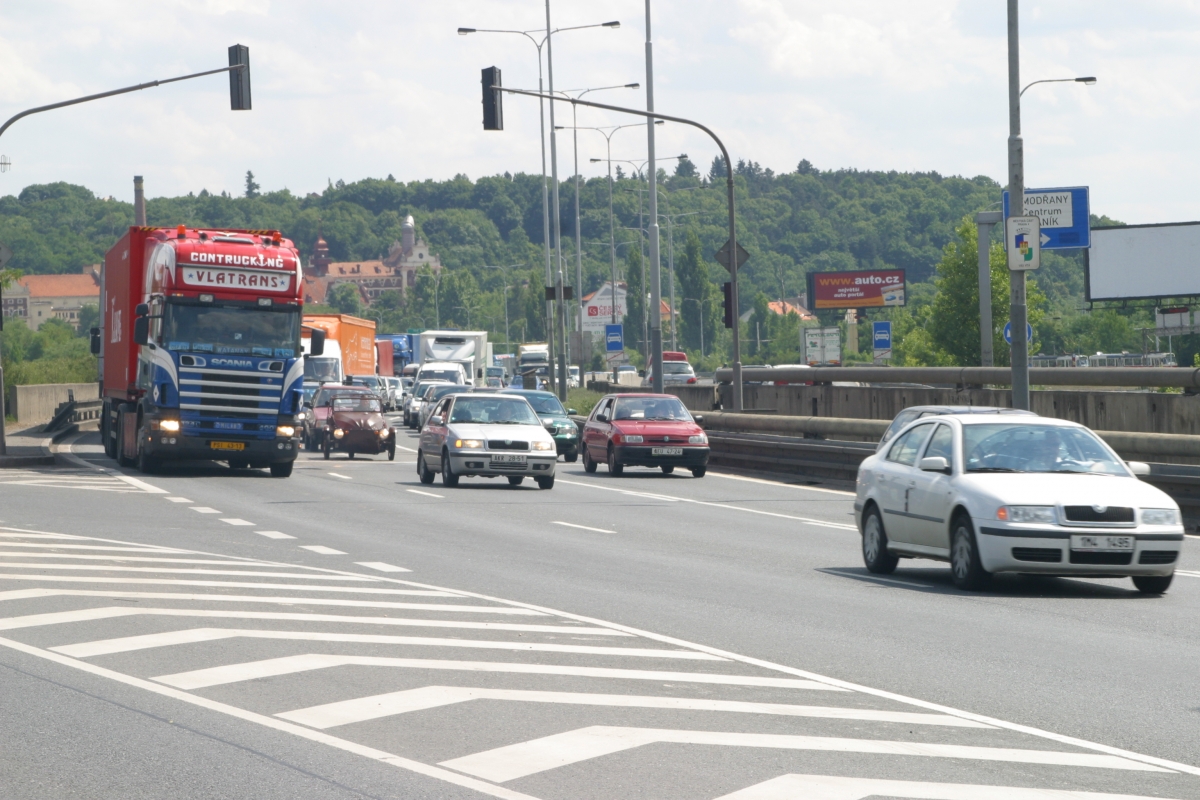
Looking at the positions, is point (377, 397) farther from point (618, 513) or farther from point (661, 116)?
point (618, 513)

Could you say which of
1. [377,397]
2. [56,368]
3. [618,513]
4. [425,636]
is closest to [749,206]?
[56,368]

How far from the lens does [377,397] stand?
38.0 meters

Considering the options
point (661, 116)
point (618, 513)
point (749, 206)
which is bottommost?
point (618, 513)

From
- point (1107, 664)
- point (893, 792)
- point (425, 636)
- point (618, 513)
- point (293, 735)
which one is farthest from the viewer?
point (618, 513)

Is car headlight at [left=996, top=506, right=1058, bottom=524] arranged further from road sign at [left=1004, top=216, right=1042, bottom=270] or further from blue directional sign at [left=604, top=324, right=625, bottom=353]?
blue directional sign at [left=604, top=324, right=625, bottom=353]

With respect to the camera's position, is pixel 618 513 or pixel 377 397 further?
pixel 377 397

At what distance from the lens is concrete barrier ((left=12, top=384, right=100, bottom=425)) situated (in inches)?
2085

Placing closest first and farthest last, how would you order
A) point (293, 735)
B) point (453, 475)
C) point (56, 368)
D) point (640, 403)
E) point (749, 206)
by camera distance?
point (293, 735)
point (453, 475)
point (640, 403)
point (56, 368)
point (749, 206)

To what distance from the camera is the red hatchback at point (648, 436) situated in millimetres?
30016

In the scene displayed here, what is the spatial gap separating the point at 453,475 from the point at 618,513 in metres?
5.56

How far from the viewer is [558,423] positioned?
36.6 metres

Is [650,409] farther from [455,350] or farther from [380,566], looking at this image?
[455,350]

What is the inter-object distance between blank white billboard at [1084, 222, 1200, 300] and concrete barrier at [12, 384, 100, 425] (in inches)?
→ 1605

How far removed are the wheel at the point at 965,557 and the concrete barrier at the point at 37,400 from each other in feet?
137
